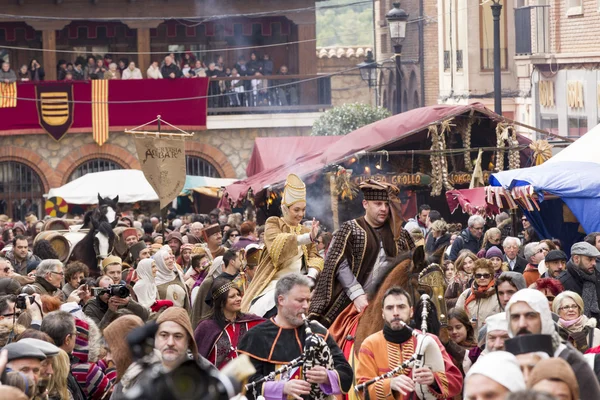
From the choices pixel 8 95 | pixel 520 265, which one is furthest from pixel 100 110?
pixel 520 265

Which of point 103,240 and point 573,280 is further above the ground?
point 103,240

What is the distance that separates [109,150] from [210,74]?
355 cm

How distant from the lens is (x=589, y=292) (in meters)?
11.7

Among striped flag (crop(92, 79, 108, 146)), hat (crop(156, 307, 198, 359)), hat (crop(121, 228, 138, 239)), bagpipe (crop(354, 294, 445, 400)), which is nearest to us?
hat (crop(156, 307, 198, 359))

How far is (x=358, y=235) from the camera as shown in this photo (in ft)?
30.9

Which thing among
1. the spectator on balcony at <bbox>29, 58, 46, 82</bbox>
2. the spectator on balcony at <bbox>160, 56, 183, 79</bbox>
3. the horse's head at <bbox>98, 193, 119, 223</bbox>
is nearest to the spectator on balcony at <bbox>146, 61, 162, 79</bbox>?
the spectator on balcony at <bbox>160, 56, 183, 79</bbox>

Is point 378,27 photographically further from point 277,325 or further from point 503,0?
point 277,325

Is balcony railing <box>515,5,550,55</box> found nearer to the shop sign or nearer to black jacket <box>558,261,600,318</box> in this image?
the shop sign

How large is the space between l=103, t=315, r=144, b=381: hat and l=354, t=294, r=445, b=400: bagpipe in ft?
4.24

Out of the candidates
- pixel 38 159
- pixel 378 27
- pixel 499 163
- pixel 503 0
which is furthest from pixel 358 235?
pixel 378 27

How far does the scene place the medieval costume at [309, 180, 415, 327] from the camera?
9289 millimetres

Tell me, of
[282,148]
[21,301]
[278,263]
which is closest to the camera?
[21,301]

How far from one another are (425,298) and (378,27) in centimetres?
4342

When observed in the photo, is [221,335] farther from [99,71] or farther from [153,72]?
[99,71]
